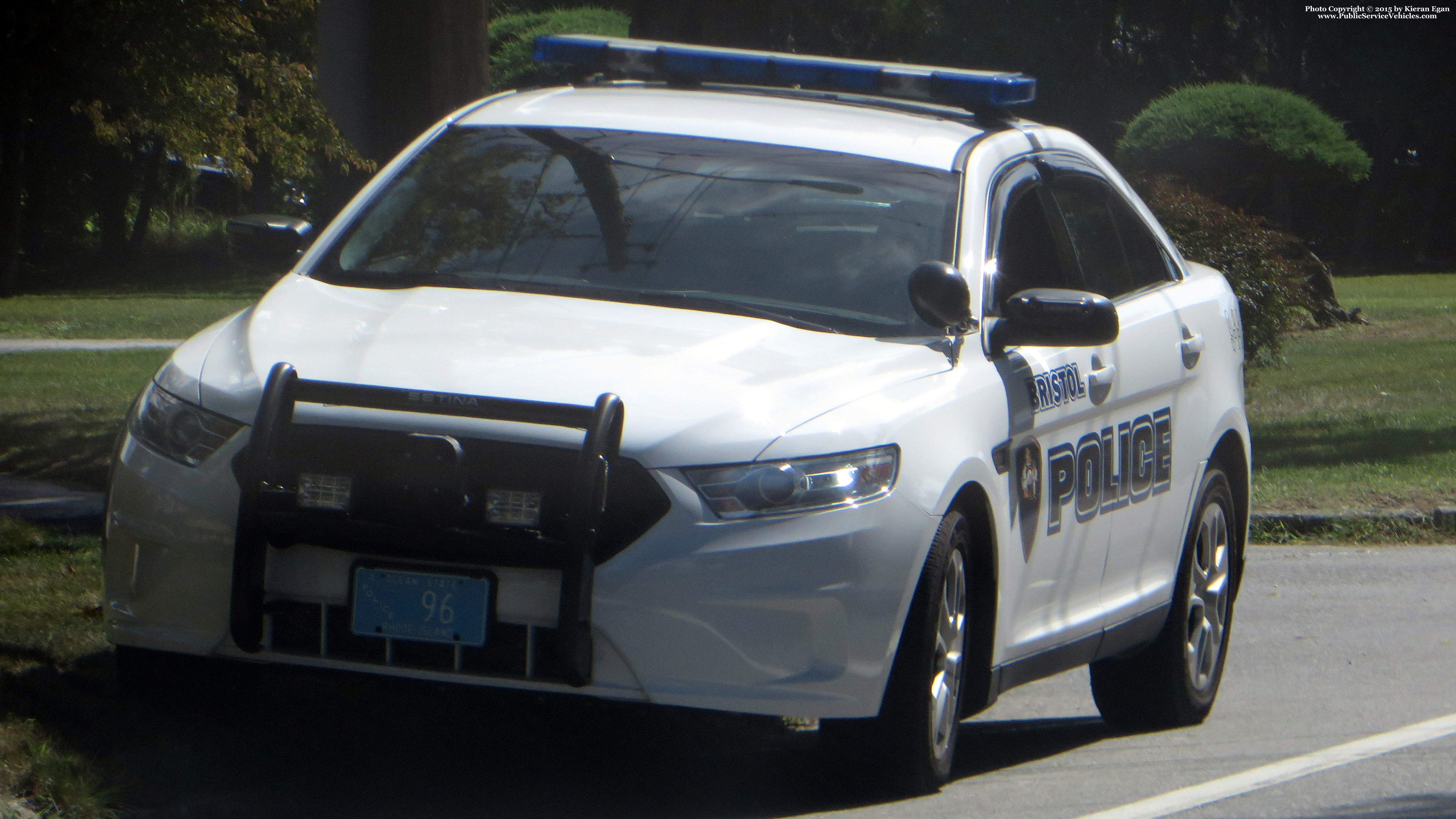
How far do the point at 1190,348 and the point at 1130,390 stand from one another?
1.87 feet

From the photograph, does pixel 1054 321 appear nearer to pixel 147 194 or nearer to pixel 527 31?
pixel 527 31

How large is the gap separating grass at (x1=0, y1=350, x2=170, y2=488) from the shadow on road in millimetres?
5095

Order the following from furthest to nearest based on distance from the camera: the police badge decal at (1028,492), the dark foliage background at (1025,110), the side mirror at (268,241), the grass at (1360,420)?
the dark foliage background at (1025,110), the grass at (1360,420), the side mirror at (268,241), the police badge decal at (1028,492)

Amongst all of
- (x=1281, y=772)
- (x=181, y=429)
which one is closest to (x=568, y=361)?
(x=181, y=429)

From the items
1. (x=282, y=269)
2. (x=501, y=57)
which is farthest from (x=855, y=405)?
(x=501, y=57)

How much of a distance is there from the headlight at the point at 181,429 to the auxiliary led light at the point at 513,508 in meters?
0.63

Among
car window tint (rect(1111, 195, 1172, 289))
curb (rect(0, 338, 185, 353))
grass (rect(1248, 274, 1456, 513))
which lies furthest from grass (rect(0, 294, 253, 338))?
car window tint (rect(1111, 195, 1172, 289))

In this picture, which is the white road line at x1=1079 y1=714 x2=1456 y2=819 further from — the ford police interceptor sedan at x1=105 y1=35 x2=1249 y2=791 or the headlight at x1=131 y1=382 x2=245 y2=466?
the headlight at x1=131 y1=382 x2=245 y2=466

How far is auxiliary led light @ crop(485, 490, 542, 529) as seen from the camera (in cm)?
426

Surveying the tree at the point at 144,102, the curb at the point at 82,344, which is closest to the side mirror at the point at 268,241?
the tree at the point at 144,102

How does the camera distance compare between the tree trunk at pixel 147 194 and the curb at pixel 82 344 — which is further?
the tree trunk at pixel 147 194

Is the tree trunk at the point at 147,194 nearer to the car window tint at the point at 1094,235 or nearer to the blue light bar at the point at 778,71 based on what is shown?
the blue light bar at the point at 778,71

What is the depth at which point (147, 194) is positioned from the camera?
1636 inches

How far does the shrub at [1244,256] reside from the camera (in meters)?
17.5
